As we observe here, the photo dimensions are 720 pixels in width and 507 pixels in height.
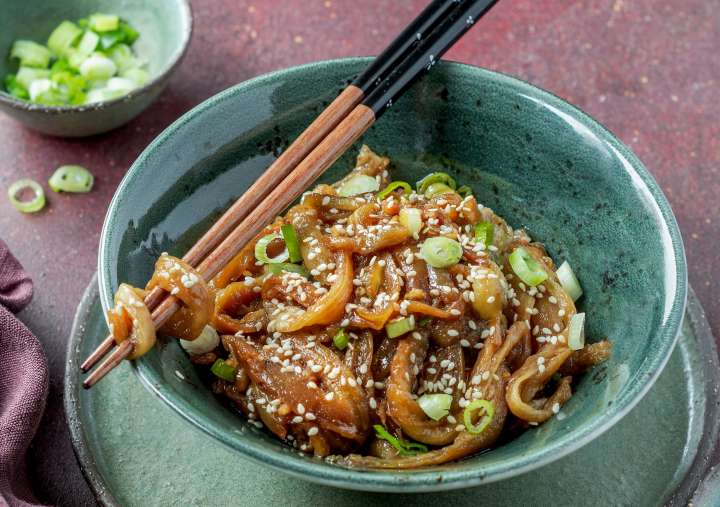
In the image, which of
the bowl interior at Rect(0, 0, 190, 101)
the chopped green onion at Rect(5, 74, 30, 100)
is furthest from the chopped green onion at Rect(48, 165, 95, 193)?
the bowl interior at Rect(0, 0, 190, 101)

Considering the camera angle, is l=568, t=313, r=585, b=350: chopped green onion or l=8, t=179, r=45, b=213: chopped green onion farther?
l=8, t=179, r=45, b=213: chopped green onion

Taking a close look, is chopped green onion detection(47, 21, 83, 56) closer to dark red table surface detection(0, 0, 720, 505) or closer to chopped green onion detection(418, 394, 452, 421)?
dark red table surface detection(0, 0, 720, 505)

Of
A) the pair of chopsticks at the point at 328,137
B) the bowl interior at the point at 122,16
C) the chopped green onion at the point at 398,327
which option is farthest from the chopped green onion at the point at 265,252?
the bowl interior at the point at 122,16

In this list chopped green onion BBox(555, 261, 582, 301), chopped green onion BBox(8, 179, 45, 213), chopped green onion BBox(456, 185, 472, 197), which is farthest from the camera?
chopped green onion BBox(8, 179, 45, 213)

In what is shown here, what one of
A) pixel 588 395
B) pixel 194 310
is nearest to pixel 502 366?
pixel 588 395

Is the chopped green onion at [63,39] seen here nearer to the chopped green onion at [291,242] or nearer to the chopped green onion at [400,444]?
the chopped green onion at [291,242]

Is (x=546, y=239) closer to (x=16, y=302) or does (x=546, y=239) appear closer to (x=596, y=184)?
(x=596, y=184)
